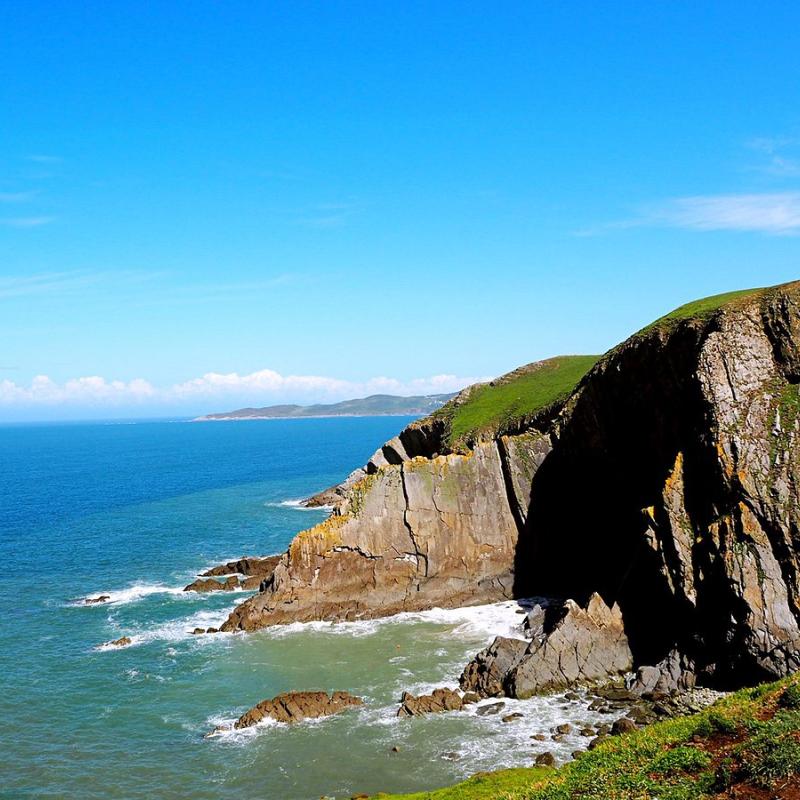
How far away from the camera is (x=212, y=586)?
6700cm

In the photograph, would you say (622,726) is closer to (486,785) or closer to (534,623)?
(486,785)

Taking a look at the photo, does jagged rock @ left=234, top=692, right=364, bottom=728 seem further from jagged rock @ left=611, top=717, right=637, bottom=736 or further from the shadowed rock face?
the shadowed rock face

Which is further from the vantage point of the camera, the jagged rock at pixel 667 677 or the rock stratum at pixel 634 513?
the rock stratum at pixel 634 513

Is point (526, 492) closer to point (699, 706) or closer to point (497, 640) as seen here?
point (497, 640)

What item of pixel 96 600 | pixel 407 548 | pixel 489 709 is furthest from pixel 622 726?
pixel 96 600

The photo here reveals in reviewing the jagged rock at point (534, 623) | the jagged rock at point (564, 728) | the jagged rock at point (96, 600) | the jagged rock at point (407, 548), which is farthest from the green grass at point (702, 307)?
the jagged rock at point (96, 600)

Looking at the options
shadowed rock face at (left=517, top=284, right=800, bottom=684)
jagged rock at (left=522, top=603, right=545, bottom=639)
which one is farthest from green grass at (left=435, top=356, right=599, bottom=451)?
jagged rock at (left=522, top=603, right=545, bottom=639)

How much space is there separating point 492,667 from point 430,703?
15.2 ft

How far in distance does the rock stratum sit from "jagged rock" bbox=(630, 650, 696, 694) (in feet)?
0.40

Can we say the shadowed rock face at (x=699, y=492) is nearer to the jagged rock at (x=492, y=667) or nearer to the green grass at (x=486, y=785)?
the jagged rock at (x=492, y=667)

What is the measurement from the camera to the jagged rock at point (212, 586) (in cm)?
6662

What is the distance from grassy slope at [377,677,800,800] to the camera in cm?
2086

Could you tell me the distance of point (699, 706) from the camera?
36.8 meters

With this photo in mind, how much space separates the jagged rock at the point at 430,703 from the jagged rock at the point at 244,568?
107ft
